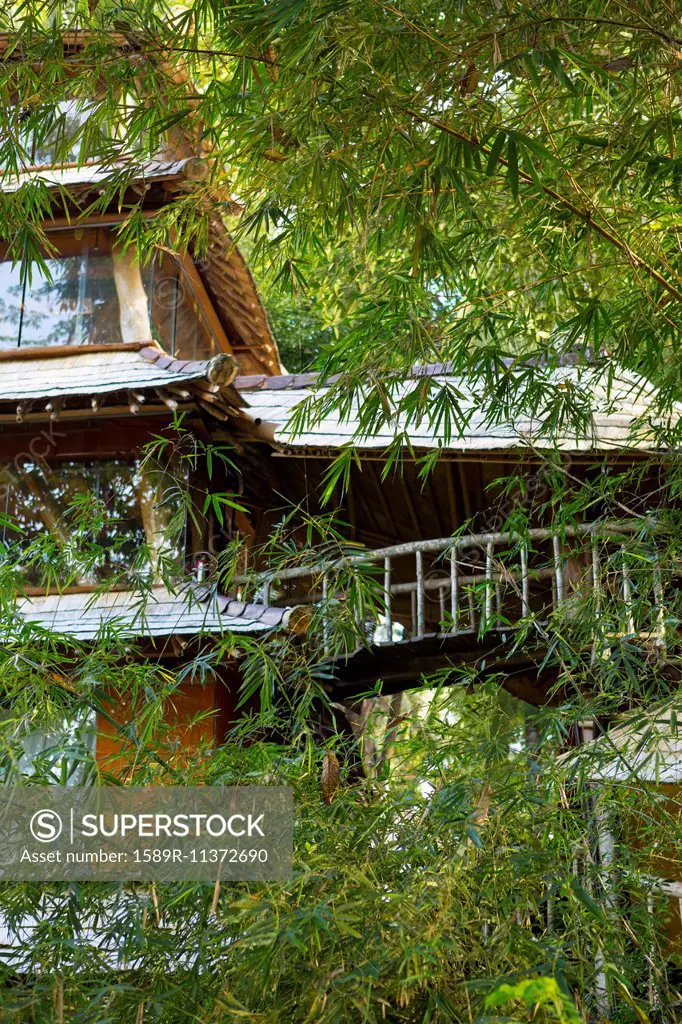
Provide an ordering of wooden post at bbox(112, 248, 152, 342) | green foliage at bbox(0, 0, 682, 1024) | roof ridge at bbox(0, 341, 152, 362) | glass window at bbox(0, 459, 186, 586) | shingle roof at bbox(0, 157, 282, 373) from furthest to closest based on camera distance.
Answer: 1. shingle roof at bbox(0, 157, 282, 373)
2. wooden post at bbox(112, 248, 152, 342)
3. roof ridge at bbox(0, 341, 152, 362)
4. glass window at bbox(0, 459, 186, 586)
5. green foliage at bbox(0, 0, 682, 1024)

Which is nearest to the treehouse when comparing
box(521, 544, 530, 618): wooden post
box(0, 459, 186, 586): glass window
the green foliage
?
box(0, 459, 186, 586): glass window

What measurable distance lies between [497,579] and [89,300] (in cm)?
413

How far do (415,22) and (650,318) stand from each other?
3.85 feet

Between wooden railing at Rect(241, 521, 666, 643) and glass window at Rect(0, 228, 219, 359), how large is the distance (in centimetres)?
208

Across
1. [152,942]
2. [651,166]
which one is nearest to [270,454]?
[651,166]

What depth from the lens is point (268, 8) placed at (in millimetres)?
2779

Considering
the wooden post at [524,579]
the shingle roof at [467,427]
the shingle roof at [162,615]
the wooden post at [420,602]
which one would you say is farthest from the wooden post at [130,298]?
the wooden post at [524,579]

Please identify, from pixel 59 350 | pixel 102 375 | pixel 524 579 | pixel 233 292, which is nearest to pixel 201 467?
pixel 102 375

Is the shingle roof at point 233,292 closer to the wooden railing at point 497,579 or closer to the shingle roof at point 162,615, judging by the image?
the wooden railing at point 497,579

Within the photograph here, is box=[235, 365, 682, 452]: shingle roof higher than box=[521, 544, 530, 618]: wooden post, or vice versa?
box=[235, 365, 682, 452]: shingle roof

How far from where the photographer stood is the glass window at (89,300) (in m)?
6.97

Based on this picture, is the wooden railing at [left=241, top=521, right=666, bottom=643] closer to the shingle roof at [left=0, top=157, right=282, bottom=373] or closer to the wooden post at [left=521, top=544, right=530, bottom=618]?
the wooden post at [left=521, top=544, right=530, bottom=618]

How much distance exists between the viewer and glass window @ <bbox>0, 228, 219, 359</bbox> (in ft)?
22.9

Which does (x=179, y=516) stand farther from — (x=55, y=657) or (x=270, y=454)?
(x=270, y=454)
